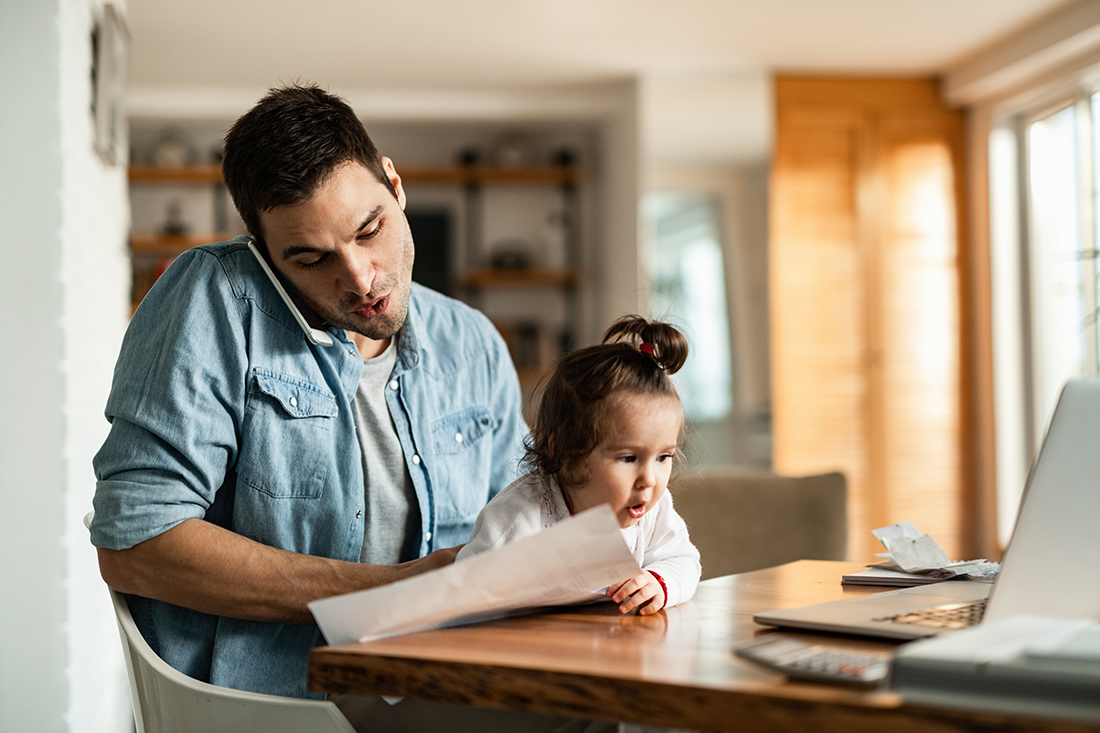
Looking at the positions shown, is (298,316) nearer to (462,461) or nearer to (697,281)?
(462,461)

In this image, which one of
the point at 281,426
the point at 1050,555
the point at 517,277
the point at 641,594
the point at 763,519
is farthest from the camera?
the point at 517,277

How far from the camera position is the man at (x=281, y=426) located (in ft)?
3.19

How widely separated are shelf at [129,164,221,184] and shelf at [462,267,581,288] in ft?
5.22

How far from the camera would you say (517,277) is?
5488mm

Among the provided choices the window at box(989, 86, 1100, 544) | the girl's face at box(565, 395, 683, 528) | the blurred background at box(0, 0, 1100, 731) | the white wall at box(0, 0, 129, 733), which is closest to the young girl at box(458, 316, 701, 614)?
the girl's face at box(565, 395, 683, 528)

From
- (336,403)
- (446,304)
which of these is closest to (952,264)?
(446,304)

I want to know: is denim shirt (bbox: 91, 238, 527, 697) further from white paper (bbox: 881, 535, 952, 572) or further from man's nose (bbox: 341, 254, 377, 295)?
white paper (bbox: 881, 535, 952, 572)

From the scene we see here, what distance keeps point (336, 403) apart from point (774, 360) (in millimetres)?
3810

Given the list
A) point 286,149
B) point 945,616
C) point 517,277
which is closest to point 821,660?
point 945,616

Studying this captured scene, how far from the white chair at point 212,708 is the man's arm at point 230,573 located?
6 cm

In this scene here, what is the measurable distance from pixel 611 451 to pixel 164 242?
15.8ft

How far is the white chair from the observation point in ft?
2.80

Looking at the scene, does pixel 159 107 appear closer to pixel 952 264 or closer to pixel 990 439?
pixel 952 264

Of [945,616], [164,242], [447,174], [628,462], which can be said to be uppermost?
[447,174]
